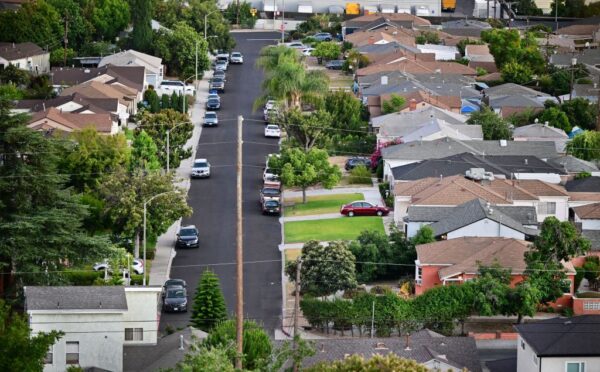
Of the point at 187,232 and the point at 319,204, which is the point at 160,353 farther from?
the point at 319,204

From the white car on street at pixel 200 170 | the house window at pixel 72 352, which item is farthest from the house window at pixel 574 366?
the white car on street at pixel 200 170

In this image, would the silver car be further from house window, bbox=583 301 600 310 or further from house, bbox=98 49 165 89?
house window, bbox=583 301 600 310

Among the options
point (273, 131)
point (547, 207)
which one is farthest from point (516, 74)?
point (547, 207)

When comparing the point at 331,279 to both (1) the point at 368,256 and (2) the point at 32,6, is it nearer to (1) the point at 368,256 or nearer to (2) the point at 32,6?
(1) the point at 368,256

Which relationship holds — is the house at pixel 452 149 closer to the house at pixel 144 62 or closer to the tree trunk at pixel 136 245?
the tree trunk at pixel 136 245

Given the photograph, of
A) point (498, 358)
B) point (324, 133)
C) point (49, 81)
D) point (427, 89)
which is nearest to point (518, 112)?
point (427, 89)

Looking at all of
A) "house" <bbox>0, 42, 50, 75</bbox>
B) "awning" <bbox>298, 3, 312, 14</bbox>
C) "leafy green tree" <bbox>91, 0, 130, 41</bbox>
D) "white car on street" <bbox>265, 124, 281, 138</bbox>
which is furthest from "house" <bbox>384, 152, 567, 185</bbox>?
"awning" <bbox>298, 3, 312, 14</bbox>
